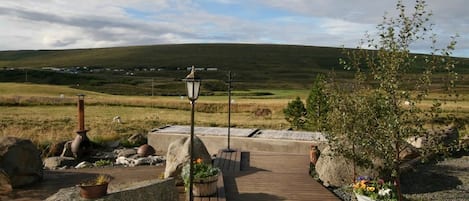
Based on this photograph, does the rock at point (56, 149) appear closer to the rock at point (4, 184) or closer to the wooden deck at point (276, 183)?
the rock at point (4, 184)

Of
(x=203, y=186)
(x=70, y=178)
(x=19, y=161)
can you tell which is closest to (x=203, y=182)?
(x=203, y=186)

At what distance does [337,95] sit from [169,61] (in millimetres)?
142036

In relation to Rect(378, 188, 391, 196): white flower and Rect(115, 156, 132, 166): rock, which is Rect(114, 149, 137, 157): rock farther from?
Rect(378, 188, 391, 196): white flower

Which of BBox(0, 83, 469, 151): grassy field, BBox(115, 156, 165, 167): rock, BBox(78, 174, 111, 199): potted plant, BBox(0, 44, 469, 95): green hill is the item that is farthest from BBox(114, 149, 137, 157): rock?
BBox(0, 44, 469, 95): green hill

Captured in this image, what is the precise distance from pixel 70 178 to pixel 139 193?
6.86m

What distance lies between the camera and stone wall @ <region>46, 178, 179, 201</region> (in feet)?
25.5

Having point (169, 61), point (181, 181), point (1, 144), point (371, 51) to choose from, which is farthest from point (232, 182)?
point (169, 61)

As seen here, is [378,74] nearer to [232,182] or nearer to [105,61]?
[232,182]

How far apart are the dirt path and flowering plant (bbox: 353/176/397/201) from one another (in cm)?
662

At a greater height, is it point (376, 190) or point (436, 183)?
point (376, 190)

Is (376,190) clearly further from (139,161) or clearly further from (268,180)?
(139,161)

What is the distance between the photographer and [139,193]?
8.43m

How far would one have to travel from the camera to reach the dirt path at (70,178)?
1213 centimetres

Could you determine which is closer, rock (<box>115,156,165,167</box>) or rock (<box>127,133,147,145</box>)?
rock (<box>115,156,165,167</box>)
